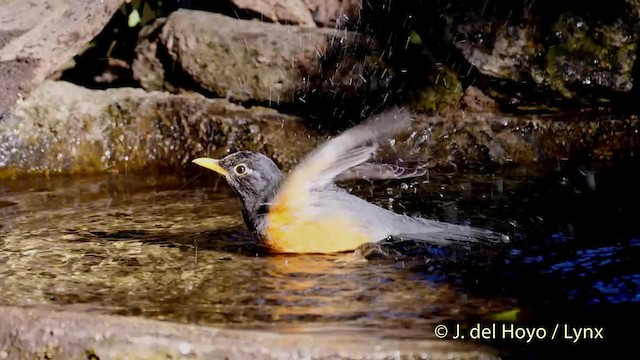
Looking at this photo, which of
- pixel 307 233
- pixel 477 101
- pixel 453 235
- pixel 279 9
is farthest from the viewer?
pixel 279 9

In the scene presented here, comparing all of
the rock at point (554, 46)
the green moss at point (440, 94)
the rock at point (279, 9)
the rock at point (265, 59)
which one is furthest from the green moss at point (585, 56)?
the rock at point (279, 9)

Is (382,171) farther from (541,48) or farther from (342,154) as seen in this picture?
(541,48)

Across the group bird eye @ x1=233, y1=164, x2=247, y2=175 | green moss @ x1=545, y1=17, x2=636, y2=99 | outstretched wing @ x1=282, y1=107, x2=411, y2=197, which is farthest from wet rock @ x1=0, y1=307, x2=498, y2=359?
green moss @ x1=545, y1=17, x2=636, y2=99

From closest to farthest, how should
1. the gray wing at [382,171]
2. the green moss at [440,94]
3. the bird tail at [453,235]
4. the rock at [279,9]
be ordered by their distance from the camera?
the gray wing at [382,171] < the bird tail at [453,235] < the green moss at [440,94] < the rock at [279,9]

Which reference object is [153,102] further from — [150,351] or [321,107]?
[150,351]

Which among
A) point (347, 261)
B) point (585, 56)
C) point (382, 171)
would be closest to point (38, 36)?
point (382, 171)

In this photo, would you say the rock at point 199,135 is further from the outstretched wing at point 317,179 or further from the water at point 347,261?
the outstretched wing at point 317,179

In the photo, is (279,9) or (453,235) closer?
(453,235)

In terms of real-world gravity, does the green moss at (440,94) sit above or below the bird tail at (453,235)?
above
